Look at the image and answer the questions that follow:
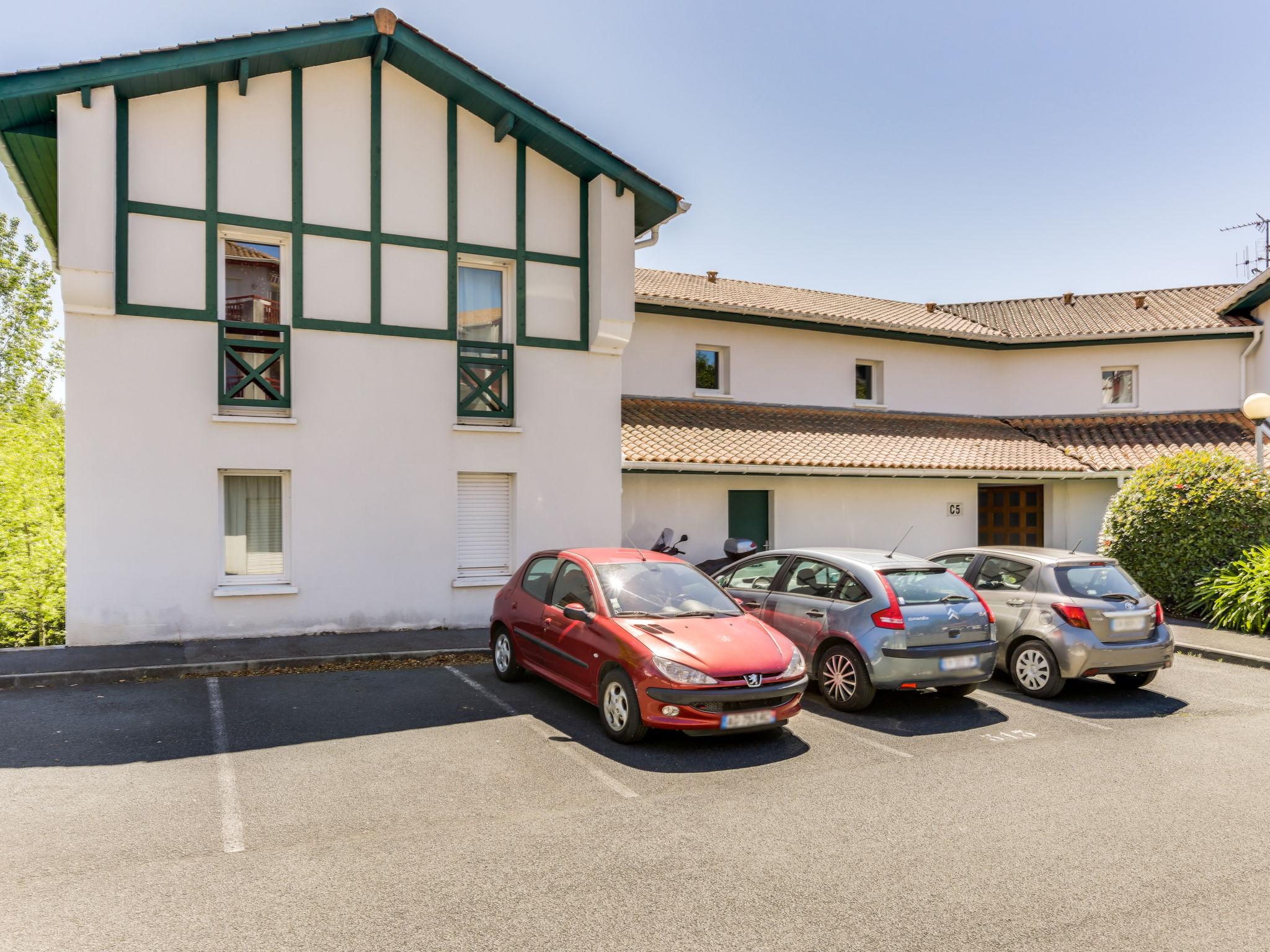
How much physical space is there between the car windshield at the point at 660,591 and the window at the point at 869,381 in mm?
12084

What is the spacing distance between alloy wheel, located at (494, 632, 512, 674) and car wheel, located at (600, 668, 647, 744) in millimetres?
2030

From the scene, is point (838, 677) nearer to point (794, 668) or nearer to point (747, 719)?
point (794, 668)

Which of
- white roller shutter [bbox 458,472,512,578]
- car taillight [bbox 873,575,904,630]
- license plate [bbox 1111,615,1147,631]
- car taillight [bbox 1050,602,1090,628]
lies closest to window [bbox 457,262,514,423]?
white roller shutter [bbox 458,472,512,578]

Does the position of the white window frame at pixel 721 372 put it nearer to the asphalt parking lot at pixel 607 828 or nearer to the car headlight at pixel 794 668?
the asphalt parking lot at pixel 607 828

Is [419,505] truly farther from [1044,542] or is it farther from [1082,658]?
[1044,542]

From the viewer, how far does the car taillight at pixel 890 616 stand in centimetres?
771

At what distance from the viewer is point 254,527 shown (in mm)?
11102

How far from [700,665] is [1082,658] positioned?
4.33 m

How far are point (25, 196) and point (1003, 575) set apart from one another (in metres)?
13.7

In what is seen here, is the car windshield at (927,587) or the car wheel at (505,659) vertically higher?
the car windshield at (927,587)

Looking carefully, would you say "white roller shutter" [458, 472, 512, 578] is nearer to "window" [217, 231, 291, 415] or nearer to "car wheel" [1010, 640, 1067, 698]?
"window" [217, 231, 291, 415]

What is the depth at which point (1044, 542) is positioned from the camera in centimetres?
1867

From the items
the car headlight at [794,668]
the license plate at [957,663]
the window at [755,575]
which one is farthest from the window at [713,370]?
the car headlight at [794,668]

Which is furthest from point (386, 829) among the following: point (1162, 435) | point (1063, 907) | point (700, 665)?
point (1162, 435)
